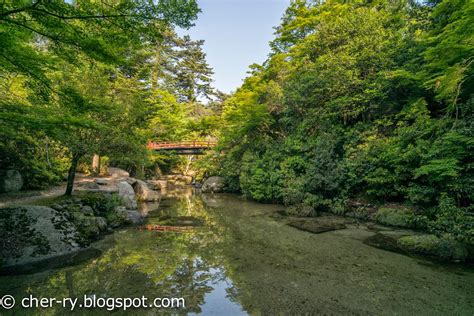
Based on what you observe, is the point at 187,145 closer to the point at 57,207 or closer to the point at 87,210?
the point at 87,210

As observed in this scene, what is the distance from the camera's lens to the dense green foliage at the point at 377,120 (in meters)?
6.78

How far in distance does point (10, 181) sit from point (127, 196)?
3944 millimetres

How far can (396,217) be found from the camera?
26.3 feet

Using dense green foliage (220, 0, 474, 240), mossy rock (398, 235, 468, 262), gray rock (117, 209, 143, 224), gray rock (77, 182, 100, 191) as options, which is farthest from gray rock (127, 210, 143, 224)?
mossy rock (398, 235, 468, 262)

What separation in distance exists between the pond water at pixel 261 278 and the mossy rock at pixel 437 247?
1.68ft

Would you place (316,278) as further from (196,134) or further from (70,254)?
(196,134)

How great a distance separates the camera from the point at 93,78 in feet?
26.4

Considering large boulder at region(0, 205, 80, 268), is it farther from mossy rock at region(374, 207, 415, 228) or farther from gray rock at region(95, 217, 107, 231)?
mossy rock at region(374, 207, 415, 228)

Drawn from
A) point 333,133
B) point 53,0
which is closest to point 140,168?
point 333,133

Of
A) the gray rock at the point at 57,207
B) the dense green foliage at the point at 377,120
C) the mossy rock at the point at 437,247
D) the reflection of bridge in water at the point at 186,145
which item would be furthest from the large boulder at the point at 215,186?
the mossy rock at the point at 437,247

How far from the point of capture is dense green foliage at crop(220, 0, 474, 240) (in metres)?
6.78

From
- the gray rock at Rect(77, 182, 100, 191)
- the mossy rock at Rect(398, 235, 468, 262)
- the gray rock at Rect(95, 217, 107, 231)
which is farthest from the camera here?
the gray rock at Rect(77, 182, 100, 191)

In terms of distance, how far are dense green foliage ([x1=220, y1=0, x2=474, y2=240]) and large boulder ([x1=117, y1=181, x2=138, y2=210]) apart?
6417 millimetres

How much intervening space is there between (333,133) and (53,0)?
10918 mm
